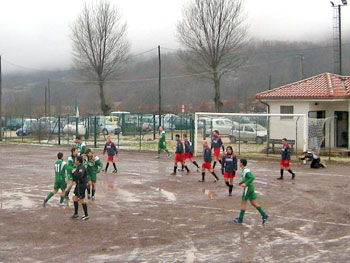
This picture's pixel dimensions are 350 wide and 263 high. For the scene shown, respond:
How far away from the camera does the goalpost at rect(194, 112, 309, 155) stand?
31172mm

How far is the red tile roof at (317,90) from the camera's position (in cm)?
3228

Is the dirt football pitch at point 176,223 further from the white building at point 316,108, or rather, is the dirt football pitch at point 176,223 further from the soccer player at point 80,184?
the white building at point 316,108

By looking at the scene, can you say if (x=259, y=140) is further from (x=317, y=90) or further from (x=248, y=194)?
(x=248, y=194)

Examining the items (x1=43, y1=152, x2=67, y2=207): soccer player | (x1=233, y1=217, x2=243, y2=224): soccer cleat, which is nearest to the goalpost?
(x1=233, y1=217, x2=243, y2=224): soccer cleat

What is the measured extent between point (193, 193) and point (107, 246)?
744cm

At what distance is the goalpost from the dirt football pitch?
7554 millimetres

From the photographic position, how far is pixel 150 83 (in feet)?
382

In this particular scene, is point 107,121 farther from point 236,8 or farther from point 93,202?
point 93,202

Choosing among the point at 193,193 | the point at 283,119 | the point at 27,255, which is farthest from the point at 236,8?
the point at 27,255

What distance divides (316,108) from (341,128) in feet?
6.00

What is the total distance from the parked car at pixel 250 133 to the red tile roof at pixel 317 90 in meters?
2.48

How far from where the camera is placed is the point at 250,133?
38062 millimetres

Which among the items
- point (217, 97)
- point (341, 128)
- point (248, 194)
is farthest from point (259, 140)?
point (217, 97)

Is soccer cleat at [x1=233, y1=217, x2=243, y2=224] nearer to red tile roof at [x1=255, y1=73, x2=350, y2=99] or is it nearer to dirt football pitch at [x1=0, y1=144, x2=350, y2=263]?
dirt football pitch at [x1=0, y1=144, x2=350, y2=263]
